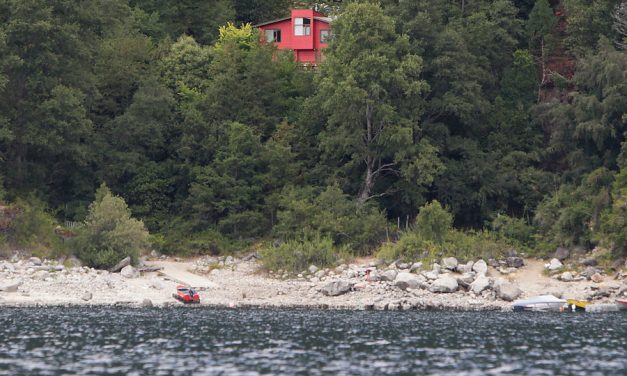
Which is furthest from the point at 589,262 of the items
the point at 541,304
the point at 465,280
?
the point at 465,280

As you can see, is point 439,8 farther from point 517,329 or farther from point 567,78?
point 517,329

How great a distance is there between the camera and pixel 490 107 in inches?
2753

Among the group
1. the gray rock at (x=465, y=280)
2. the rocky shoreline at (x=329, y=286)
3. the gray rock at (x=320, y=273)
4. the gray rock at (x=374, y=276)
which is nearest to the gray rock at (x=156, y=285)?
the rocky shoreline at (x=329, y=286)

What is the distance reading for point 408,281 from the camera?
5725cm

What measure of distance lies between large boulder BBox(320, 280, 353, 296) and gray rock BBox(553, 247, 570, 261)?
1113cm

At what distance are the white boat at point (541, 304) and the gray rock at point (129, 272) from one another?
1896 cm

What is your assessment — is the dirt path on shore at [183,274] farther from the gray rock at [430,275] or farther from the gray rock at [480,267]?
the gray rock at [480,267]

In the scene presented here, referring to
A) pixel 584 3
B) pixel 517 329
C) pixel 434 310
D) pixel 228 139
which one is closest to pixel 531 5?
pixel 584 3

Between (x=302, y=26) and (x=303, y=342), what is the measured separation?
43.8 metres

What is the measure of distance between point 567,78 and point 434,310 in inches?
917

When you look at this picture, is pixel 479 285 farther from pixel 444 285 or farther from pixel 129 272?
pixel 129 272

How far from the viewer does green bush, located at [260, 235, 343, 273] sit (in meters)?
62.4

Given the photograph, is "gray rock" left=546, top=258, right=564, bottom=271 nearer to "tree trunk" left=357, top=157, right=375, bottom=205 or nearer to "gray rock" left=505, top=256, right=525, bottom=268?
"gray rock" left=505, top=256, right=525, bottom=268

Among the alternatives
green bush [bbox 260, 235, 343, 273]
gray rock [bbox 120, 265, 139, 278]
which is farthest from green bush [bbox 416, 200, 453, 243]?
gray rock [bbox 120, 265, 139, 278]
